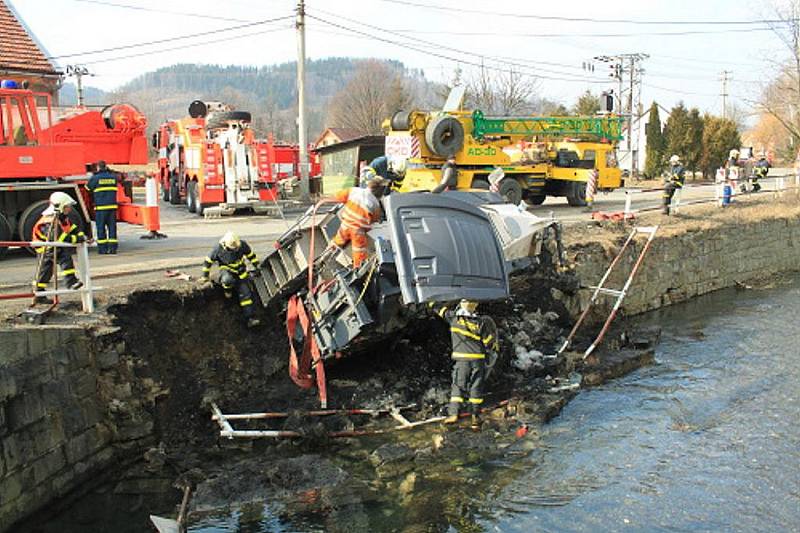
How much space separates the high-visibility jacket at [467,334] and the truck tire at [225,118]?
12940 mm

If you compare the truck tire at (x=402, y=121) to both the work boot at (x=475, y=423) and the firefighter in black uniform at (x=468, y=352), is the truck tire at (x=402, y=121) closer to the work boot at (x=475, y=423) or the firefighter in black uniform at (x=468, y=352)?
the firefighter in black uniform at (x=468, y=352)

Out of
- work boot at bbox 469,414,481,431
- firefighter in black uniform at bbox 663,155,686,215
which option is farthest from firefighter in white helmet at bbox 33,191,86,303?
firefighter in black uniform at bbox 663,155,686,215

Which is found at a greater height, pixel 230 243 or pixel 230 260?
pixel 230 243

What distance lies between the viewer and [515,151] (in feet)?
58.2

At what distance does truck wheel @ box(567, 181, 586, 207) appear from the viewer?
1895cm

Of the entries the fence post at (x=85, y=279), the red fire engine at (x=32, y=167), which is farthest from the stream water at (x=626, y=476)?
the red fire engine at (x=32, y=167)

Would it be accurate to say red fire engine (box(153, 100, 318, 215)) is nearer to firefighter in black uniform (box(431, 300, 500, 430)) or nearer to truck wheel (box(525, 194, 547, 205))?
truck wheel (box(525, 194, 547, 205))

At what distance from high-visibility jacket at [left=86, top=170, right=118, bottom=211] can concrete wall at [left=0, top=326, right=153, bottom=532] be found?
5.02 m

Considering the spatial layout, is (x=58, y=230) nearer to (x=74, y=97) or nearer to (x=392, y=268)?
(x=392, y=268)

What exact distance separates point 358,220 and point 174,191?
16431 mm

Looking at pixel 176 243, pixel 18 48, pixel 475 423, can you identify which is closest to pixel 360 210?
pixel 475 423

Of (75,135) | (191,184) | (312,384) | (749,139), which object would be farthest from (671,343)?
(749,139)

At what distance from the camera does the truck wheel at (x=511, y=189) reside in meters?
17.4

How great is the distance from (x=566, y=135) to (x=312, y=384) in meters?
12.4
